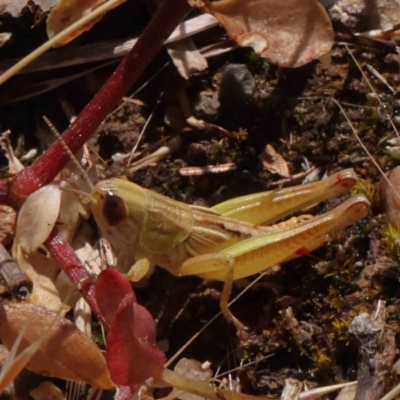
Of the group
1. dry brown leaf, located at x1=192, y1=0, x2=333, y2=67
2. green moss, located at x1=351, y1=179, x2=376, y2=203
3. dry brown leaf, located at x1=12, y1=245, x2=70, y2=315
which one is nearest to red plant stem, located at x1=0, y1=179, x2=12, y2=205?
dry brown leaf, located at x1=12, y1=245, x2=70, y2=315

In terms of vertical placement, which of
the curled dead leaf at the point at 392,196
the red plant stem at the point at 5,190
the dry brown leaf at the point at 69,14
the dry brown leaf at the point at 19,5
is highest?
the dry brown leaf at the point at 19,5

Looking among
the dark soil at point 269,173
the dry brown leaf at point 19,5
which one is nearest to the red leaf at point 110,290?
the dark soil at point 269,173

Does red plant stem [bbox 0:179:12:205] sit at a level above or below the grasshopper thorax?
above

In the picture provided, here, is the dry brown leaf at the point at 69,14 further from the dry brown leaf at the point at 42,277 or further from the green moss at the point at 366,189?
the green moss at the point at 366,189

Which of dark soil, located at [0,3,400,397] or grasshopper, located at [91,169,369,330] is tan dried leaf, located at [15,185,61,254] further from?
dark soil, located at [0,3,400,397]

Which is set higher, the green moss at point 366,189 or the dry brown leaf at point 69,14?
the dry brown leaf at point 69,14

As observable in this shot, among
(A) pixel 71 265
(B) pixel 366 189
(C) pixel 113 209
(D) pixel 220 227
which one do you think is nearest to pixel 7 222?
(A) pixel 71 265

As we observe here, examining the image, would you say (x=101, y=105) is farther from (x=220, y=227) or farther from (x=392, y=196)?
(x=392, y=196)

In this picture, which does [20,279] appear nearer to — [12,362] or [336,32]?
[12,362]
